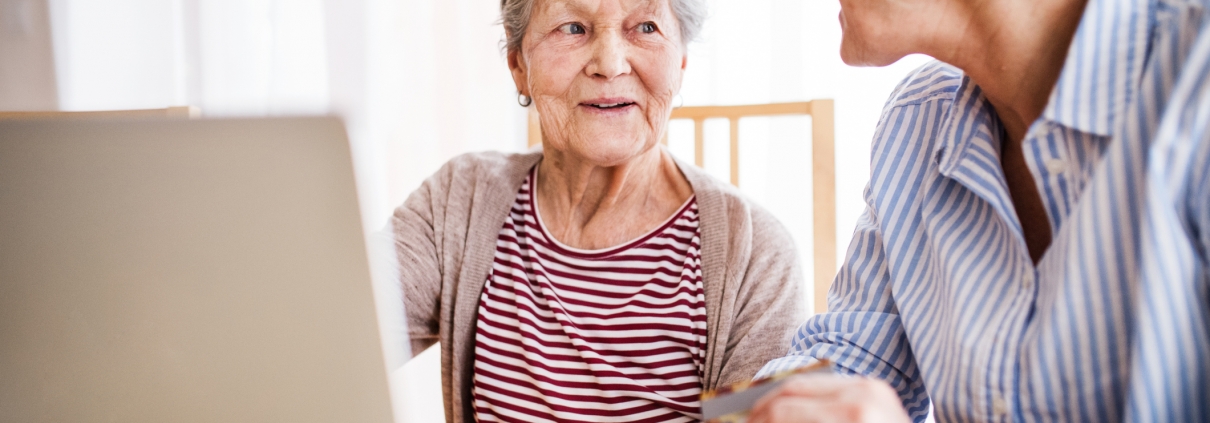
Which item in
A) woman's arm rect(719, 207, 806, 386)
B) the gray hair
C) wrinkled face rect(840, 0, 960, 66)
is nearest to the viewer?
wrinkled face rect(840, 0, 960, 66)

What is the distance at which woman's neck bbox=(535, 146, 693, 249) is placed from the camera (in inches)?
43.4

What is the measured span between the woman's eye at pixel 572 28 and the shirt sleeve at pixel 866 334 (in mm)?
459

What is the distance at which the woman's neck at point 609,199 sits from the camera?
1.10 meters

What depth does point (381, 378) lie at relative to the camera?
0.49 metres

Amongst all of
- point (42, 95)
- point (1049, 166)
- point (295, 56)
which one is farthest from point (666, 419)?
point (42, 95)

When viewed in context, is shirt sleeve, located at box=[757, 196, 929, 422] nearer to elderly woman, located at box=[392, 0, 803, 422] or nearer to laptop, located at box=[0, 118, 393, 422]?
elderly woman, located at box=[392, 0, 803, 422]

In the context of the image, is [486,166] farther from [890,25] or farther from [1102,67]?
[1102,67]

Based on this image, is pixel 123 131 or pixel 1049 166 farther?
pixel 1049 166

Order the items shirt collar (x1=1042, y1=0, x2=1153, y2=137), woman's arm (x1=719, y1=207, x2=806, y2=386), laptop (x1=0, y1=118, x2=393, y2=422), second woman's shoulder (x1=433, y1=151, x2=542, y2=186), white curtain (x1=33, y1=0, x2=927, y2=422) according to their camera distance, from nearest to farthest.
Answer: laptop (x1=0, y1=118, x2=393, y2=422), shirt collar (x1=1042, y1=0, x2=1153, y2=137), woman's arm (x1=719, y1=207, x2=806, y2=386), second woman's shoulder (x1=433, y1=151, x2=542, y2=186), white curtain (x1=33, y1=0, x2=927, y2=422)

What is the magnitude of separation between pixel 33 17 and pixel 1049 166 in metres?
2.57

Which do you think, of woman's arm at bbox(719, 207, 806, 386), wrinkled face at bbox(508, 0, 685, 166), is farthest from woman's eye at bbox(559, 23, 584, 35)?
woman's arm at bbox(719, 207, 806, 386)

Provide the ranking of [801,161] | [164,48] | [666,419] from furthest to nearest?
1. [164,48]
2. [801,161]
3. [666,419]

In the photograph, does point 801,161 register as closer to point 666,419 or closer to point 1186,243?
point 666,419

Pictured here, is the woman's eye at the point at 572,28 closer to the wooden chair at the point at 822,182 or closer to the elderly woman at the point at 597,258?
the elderly woman at the point at 597,258
